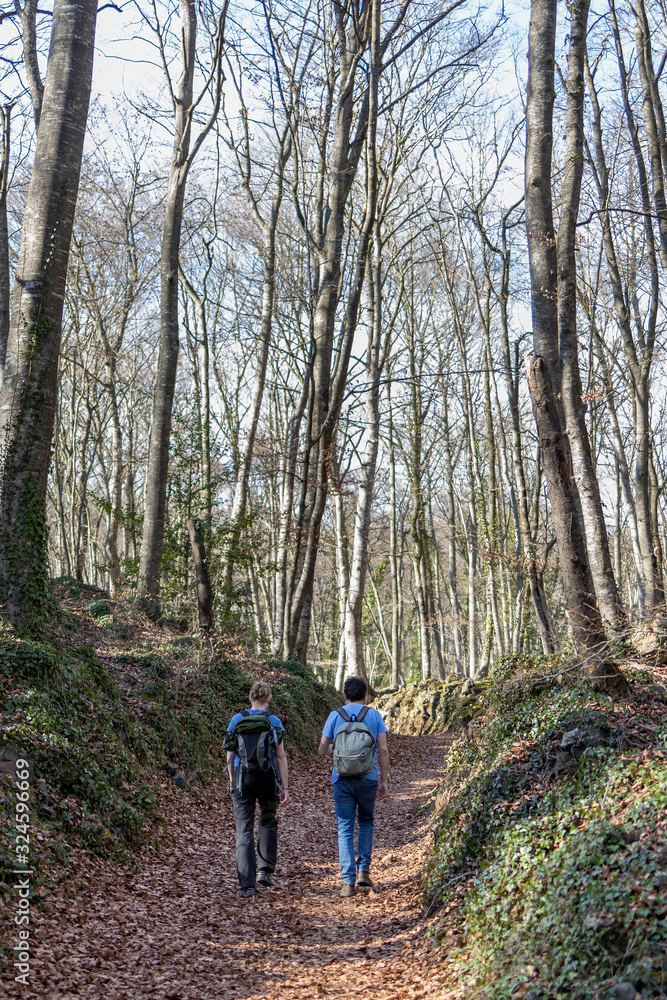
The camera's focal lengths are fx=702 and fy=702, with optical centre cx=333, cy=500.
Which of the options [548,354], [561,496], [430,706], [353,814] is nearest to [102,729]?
[353,814]

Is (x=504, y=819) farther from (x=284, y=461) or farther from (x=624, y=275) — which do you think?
(x=624, y=275)

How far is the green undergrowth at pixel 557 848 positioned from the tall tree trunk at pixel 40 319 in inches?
181

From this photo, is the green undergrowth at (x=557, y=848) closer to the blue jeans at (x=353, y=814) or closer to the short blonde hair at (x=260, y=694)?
the blue jeans at (x=353, y=814)

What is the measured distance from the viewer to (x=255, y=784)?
19.4 feet

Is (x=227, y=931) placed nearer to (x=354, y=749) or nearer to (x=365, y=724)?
(x=354, y=749)

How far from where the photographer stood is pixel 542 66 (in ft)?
24.3

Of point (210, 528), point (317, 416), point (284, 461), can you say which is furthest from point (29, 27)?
point (284, 461)

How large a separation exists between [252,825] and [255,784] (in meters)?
0.32

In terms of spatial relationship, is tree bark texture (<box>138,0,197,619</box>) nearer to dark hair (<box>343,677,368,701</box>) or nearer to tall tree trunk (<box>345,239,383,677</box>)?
tall tree trunk (<box>345,239,383,677</box>)

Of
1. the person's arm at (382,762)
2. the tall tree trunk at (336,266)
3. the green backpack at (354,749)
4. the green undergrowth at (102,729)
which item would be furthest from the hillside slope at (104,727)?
the tall tree trunk at (336,266)

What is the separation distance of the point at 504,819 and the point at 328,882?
2.24 m

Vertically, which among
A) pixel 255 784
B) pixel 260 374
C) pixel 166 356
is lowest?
pixel 255 784

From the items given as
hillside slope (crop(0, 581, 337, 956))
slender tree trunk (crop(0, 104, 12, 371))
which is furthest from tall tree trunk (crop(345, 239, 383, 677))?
slender tree trunk (crop(0, 104, 12, 371))

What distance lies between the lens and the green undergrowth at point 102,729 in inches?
213
